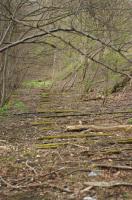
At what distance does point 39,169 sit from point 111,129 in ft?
15.0

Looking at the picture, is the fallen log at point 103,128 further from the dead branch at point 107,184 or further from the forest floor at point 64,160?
the dead branch at point 107,184

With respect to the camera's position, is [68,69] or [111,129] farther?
[68,69]

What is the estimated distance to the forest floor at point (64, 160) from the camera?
24.5 ft

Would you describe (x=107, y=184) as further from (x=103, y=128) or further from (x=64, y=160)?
(x=103, y=128)

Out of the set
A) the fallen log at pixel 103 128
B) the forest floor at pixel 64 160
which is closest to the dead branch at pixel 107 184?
the forest floor at pixel 64 160

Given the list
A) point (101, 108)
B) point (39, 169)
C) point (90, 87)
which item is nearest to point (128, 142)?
point (39, 169)

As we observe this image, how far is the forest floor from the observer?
746cm

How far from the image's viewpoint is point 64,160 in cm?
954

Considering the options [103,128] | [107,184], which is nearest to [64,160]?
[107,184]

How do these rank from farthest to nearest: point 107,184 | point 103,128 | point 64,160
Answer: point 103,128 → point 64,160 → point 107,184

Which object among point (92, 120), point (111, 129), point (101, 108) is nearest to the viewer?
point (111, 129)

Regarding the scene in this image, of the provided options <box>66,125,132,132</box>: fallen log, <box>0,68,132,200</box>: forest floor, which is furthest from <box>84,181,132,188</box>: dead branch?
<box>66,125,132,132</box>: fallen log

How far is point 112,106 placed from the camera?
19609 mm

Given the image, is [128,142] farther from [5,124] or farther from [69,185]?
[5,124]
